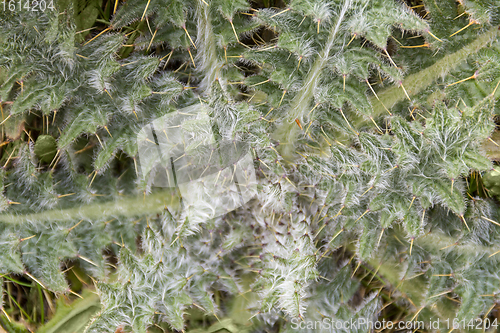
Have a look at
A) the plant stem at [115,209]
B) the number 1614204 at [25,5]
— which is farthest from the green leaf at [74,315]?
the number 1614204 at [25,5]

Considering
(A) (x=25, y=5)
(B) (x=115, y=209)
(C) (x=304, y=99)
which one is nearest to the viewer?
(A) (x=25, y=5)

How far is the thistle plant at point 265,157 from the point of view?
1.76m

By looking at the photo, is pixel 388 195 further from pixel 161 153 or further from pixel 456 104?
pixel 161 153

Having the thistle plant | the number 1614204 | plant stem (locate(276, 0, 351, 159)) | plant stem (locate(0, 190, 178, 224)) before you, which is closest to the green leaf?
the thistle plant

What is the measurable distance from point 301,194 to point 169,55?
3.87 ft

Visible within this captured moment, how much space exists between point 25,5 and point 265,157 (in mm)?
1425

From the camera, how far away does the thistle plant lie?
5.78 ft

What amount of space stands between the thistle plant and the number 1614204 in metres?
0.03

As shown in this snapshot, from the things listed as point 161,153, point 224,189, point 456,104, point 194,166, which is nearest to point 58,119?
point 161,153

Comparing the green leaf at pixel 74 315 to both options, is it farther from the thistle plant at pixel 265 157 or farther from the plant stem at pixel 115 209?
the plant stem at pixel 115 209

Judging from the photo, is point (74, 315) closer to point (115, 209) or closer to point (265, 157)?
point (115, 209)

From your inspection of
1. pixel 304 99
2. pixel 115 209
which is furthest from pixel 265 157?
pixel 115 209

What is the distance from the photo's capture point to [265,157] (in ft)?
6.55

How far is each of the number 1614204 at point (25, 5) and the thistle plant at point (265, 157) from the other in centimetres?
3
